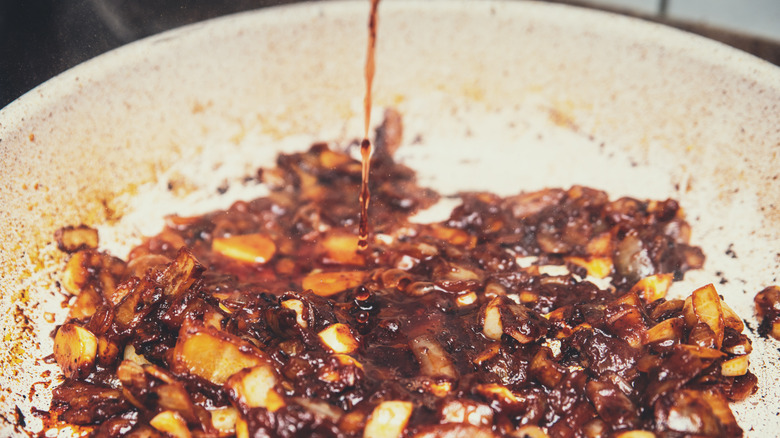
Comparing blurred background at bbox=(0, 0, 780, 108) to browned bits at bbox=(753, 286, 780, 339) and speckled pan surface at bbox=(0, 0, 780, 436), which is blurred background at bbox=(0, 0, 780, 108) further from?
browned bits at bbox=(753, 286, 780, 339)

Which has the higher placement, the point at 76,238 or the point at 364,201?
the point at 364,201

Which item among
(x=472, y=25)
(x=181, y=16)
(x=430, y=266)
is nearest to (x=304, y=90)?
(x=181, y=16)

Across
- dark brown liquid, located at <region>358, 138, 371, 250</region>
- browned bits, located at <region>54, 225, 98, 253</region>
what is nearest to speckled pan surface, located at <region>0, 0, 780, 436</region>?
browned bits, located at <region>54, 225, 98, 253</region>

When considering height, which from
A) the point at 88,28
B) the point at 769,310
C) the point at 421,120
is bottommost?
the point at 769,310

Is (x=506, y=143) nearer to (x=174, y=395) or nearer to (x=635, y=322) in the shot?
(x=635, y=322)

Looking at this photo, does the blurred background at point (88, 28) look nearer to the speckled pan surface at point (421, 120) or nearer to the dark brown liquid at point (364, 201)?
the speckled pan surface at point (421, 120)

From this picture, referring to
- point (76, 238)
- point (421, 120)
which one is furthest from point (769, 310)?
point (76, 238)

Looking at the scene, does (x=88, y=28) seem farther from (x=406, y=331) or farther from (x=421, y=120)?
(x=406, y=331)
